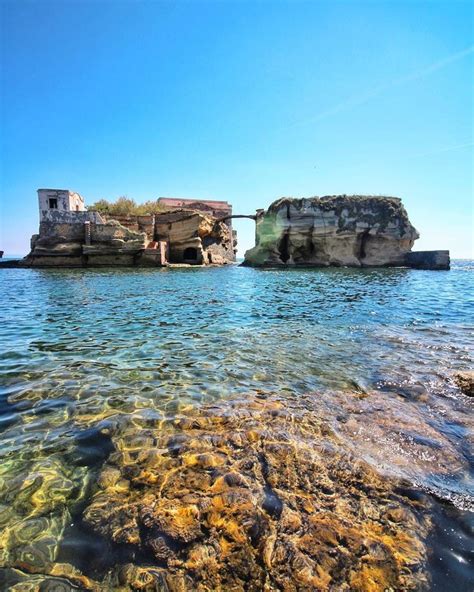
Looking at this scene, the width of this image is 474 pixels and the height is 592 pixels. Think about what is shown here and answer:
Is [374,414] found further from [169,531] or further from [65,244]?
[65,244]

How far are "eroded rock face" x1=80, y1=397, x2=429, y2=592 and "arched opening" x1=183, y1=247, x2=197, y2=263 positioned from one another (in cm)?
3934

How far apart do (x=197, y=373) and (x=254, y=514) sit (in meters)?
2.93

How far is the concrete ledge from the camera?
1555 inches

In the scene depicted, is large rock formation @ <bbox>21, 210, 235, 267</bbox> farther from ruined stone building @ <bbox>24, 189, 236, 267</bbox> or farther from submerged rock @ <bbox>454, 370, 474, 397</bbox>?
submerged rock @ <bbox>454, 370, 474, 397</bbox>

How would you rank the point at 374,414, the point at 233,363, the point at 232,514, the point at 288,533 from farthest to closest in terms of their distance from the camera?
the point at 233,363, the point at 374,414, the point at 232,514, the point at 288,533

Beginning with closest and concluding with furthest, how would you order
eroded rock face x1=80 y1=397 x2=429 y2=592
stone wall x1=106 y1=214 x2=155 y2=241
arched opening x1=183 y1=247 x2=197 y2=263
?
eroded rock face x1=80 y1=397 x2=429 y2=592 < stone wall x1=106 y1=214 x2=155 y2=241 < arched opening x1=183 y1=247 x2=197 y2=263

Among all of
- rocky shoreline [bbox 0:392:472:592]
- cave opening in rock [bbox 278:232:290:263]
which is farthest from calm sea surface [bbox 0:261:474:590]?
cave opening in rock [bbox 278:232:290:263]

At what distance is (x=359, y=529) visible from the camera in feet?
7.00

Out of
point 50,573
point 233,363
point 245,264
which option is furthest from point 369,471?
point 245,264

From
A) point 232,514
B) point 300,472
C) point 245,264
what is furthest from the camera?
point 245,264

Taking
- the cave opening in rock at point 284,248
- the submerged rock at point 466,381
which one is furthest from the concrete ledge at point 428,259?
the submerged rock at point 466,381

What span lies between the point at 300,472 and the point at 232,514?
2.44ft

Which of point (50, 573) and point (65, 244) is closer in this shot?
point (50, 573)

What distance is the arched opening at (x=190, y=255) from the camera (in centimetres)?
→ 4182
